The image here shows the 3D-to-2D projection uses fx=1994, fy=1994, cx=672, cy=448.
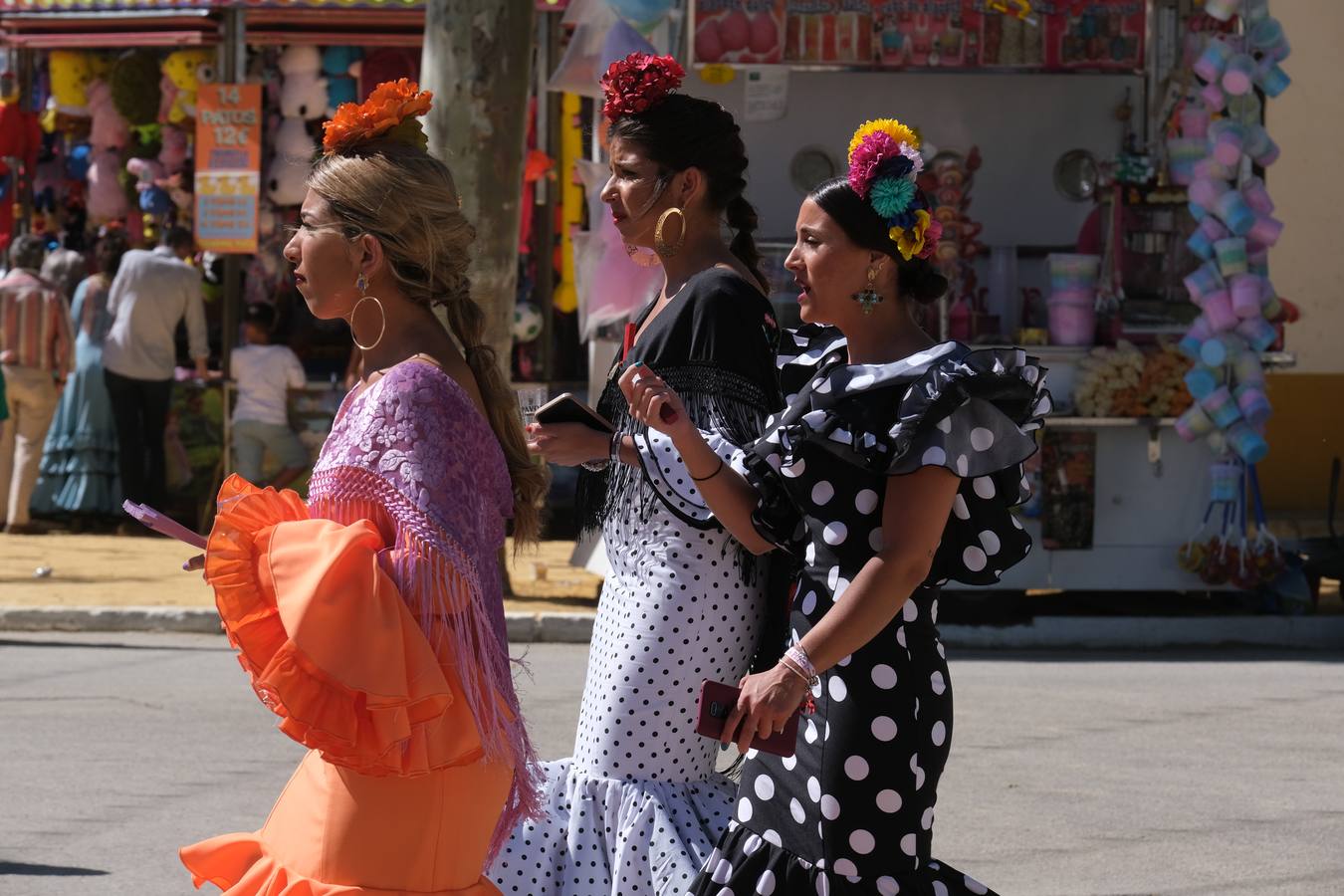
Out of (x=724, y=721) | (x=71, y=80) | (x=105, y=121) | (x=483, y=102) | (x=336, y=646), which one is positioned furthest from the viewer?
(x=71, y=80)

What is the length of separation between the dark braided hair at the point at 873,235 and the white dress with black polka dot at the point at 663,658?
1.79ft

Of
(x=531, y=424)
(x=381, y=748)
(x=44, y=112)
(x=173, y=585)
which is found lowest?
(x=173, y=585)

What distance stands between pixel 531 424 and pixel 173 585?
29.4 feet

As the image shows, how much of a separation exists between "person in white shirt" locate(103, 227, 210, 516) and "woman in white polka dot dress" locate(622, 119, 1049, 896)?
11561 mm

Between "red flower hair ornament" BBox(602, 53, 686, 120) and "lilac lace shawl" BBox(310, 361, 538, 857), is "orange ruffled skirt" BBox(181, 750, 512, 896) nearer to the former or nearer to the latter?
"lilac lace shawl" BBox(310, 361, 538, 857)

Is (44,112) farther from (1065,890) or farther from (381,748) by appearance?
(381,748)

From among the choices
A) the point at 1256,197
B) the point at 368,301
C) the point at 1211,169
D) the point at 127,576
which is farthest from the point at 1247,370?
the point at 368,301

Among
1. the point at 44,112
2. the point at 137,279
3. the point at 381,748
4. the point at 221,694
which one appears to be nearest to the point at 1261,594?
the point at 221,694

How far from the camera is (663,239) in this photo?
4.43 m

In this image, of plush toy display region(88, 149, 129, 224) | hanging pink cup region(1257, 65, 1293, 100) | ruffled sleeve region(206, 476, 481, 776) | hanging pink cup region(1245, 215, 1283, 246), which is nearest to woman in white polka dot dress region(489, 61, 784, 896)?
ruffled sleeve region(206, 476, 481, 776)

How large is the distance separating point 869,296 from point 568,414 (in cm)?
78

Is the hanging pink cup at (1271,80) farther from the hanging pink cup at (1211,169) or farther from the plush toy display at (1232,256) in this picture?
the hanging pink cup at (1211,169)

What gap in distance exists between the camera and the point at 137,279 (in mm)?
14688

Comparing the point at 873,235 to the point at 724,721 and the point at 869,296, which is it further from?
the point at 724,721
